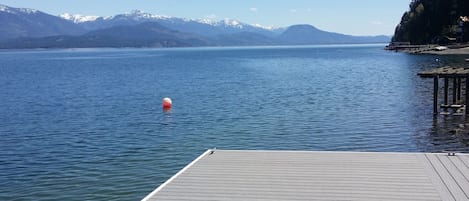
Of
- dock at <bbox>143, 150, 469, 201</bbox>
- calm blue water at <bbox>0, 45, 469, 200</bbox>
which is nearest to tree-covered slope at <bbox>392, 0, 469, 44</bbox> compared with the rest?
calm blue water at <bbox>0, 45, 469, 200</bbox>

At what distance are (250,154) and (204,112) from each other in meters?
21.2

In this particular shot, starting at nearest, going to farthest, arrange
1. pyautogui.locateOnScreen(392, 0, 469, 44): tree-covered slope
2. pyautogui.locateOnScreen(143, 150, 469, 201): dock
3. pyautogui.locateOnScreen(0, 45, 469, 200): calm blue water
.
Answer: pyautogui.locateOnScreen(143, 150, 469, 201): dock, pyautogui.locateOnScreen(0, 45, 469, 200): calm blue water, pyautogui.locateOnScreen(392, 0, 469, 44): tree-covered slope

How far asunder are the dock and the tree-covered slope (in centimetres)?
13794

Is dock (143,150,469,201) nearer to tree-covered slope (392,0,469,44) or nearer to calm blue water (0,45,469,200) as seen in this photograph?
calm blue water (0,45,469,200)

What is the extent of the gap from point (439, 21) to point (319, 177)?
509 ft

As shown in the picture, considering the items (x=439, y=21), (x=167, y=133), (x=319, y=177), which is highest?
(x=439, y=21)

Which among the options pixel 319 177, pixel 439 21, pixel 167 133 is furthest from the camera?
pixel 439 21

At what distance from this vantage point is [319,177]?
1250 cm

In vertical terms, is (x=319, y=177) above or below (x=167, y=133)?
above

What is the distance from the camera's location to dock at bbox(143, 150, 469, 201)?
10984 mm

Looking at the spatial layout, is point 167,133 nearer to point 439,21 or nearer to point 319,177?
point 319,177

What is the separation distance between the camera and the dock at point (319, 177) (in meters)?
11.0

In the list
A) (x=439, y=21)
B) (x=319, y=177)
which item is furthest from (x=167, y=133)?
(x=439, y=21)

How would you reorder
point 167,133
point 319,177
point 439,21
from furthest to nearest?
point 439,21, point 167,133, point 319,177
